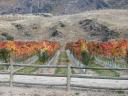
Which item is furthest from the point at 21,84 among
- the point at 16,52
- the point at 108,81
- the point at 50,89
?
the point at 16,52

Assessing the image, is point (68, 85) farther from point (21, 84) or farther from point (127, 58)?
point (127, 58)

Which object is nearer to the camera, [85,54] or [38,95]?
[38,95]

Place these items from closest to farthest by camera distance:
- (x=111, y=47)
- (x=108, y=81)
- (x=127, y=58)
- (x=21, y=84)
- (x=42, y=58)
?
(x=21, y=84) → (x=108, y=81) → (x=127, y=58) → (x=42, y=58) → (x=111, y=47)

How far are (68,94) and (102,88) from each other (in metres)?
2.10

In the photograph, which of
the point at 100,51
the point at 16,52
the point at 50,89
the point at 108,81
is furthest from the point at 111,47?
the point at 50,89

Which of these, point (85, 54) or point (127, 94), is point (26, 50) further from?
point (127, 94)

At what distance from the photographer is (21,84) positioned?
29000mm

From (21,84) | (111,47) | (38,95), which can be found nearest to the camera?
(38,95)

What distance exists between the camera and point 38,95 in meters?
26.2

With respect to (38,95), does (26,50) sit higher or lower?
lower

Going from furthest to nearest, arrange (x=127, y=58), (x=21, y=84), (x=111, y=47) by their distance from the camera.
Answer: (x=111, y=47) → (x=127, y=58) → (x=21, y=84)

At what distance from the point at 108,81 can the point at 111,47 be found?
1650 inches

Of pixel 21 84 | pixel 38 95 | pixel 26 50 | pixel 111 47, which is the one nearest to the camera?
pixel 38 95

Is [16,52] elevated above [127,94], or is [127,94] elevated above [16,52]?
[127,94]
